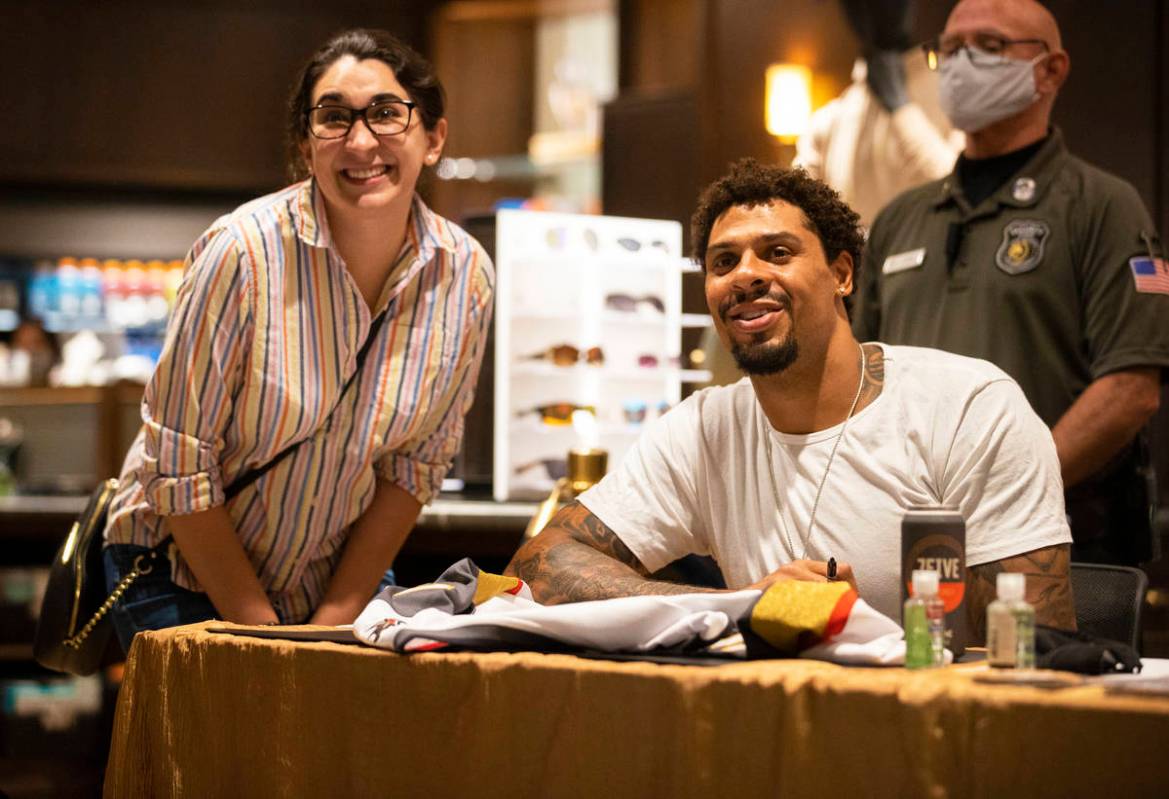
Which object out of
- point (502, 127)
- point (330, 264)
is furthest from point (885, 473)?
point (502, 127)

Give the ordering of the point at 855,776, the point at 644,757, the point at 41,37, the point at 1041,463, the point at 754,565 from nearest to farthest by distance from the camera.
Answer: the point at 855,776
the point at 644,757
the point at 1041,463
the point at 754,565
the point at 41,37

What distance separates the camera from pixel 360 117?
7.57 feet

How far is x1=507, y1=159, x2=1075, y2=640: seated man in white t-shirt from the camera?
190cm


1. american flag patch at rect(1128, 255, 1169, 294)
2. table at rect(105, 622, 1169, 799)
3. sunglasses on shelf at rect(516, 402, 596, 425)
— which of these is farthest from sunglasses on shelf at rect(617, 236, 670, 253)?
table at rect(105, 622, 1169, 799)

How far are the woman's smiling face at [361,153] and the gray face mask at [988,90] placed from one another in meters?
1.29

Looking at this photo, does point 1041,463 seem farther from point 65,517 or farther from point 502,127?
point 502,127

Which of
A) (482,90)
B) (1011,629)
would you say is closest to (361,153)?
(1011,629)

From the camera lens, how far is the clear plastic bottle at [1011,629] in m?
1.38

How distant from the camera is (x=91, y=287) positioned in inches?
308

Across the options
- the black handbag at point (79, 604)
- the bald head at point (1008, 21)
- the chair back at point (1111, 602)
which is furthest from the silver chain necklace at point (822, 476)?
the bald head at point (1008, 21)

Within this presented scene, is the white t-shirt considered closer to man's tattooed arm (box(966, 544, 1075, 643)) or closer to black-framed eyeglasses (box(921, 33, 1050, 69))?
man's tattooed arm (box(966, 544, 1075, 643))

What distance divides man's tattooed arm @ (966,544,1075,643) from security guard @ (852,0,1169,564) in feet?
3.02

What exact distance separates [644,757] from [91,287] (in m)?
7.08

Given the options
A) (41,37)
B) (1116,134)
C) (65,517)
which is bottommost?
(65,517)
